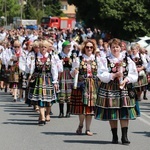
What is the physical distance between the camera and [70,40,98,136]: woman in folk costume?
40.0 feet

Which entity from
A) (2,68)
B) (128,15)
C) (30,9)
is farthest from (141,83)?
(30,9)

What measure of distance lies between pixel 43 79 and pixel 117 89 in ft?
9.96

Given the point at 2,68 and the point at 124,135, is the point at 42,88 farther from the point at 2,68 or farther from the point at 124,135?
the point at 2,68

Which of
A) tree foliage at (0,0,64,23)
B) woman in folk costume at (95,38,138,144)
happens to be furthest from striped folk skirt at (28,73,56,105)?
tree foliage at (0,0,64,23)

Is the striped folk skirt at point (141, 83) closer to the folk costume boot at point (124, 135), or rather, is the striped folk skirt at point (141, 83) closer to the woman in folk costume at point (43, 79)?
the woman in folk costume at point (43, 79)

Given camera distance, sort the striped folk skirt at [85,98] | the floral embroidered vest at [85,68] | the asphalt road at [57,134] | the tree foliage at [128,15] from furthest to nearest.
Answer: the tree foliage at [128,15] < the floral embroidered vest at [85,68] < the striped folk skirt at [85,98] < the asphalt road at [57,134]

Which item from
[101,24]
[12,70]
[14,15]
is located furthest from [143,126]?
[14,15]

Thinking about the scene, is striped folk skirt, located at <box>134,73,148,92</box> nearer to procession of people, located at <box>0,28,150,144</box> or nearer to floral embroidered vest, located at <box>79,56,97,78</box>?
procession of people, located at <box>0,28,150,144</box>

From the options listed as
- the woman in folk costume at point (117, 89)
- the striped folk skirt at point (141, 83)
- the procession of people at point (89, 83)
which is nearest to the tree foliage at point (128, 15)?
the striped folk skirt at point (141, 83)

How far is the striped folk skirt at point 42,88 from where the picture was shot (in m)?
13.5

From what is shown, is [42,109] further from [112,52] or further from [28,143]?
[112,52]

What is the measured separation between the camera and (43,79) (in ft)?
44.3

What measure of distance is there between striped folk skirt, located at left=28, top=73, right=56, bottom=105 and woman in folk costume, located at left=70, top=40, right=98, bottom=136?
1.16m

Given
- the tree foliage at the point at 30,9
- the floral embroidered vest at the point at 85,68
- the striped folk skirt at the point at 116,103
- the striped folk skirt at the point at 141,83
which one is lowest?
the striped folk skirt at the point at 116,103
